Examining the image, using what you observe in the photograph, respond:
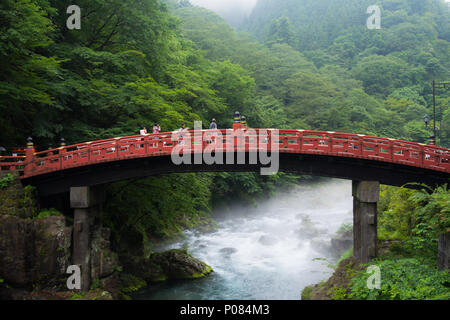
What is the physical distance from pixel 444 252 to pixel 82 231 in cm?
1718

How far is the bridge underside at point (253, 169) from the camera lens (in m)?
18.7

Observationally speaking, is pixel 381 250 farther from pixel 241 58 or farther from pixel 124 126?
pixel 241 58

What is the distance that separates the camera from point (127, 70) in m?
25.9

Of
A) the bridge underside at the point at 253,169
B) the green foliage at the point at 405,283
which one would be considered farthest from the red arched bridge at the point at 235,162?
the green foliage at the point at 405,283

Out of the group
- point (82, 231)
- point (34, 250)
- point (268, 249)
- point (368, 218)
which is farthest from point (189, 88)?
point (368, 218)

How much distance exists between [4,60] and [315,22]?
344 ft

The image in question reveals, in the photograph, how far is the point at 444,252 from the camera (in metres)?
16.2

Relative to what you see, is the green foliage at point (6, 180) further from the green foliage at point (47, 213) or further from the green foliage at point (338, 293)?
the green foliage at point (338, 293)

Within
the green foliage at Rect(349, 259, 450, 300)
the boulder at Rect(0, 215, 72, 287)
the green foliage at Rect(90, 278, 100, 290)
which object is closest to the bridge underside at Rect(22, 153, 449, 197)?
the boulder at Rect(0, 215, 72, 287)

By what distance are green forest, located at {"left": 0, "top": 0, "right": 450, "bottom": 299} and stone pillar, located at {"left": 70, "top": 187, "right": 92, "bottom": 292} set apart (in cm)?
385

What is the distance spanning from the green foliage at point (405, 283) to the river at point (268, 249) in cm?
570

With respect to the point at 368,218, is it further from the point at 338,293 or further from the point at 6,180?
the point at 6,180
